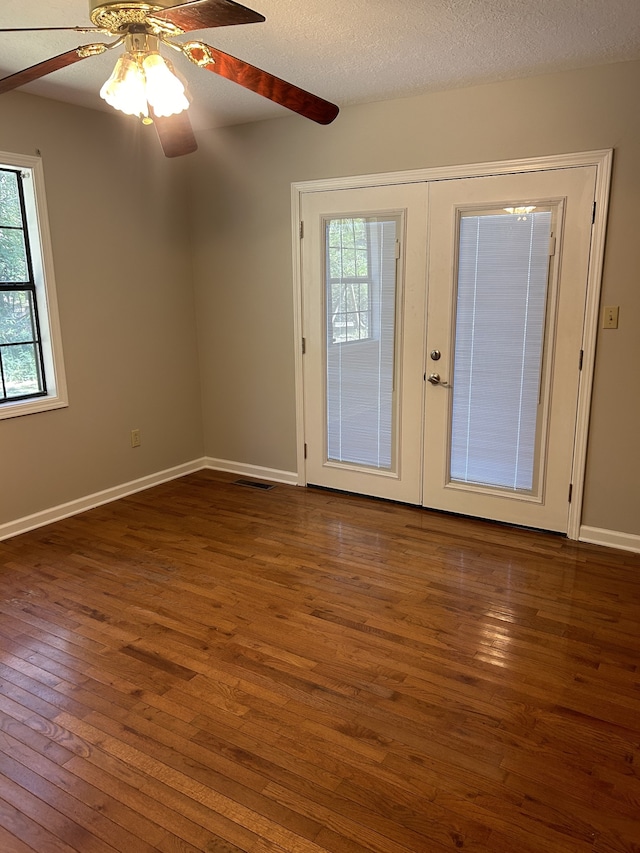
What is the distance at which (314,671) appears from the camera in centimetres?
237

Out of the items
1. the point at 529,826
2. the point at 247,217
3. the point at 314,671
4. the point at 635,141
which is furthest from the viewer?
the point at 247,217

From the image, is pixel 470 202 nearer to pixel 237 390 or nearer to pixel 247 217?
pixel 247 217

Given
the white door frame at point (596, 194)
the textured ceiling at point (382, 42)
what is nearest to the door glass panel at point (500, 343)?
the white door frame at point (596, 194)

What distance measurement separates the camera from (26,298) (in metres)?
3.72

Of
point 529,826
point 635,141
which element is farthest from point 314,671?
point 635,141

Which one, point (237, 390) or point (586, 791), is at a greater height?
point (237, 390)

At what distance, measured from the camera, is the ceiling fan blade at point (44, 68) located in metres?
1.90

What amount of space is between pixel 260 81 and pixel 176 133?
20.5 inches

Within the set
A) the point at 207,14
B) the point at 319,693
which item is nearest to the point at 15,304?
the point at 207,14

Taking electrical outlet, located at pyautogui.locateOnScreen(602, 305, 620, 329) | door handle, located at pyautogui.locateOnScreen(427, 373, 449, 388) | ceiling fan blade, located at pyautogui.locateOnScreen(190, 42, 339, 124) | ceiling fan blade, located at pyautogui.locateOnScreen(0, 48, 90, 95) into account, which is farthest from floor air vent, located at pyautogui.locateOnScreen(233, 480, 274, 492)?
ceiling fan blade, located at pyautogui.locateOnScreen(0, 48, 90, 95)

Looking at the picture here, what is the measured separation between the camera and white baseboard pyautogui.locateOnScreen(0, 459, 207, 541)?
374 cm

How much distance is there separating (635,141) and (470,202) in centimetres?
84

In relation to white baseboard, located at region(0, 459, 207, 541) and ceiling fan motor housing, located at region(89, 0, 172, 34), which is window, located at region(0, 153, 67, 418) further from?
ceiling fan motor housing, located at region(89, 0, 172, 34)

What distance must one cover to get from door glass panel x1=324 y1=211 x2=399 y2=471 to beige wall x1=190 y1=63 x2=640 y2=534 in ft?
1.08
